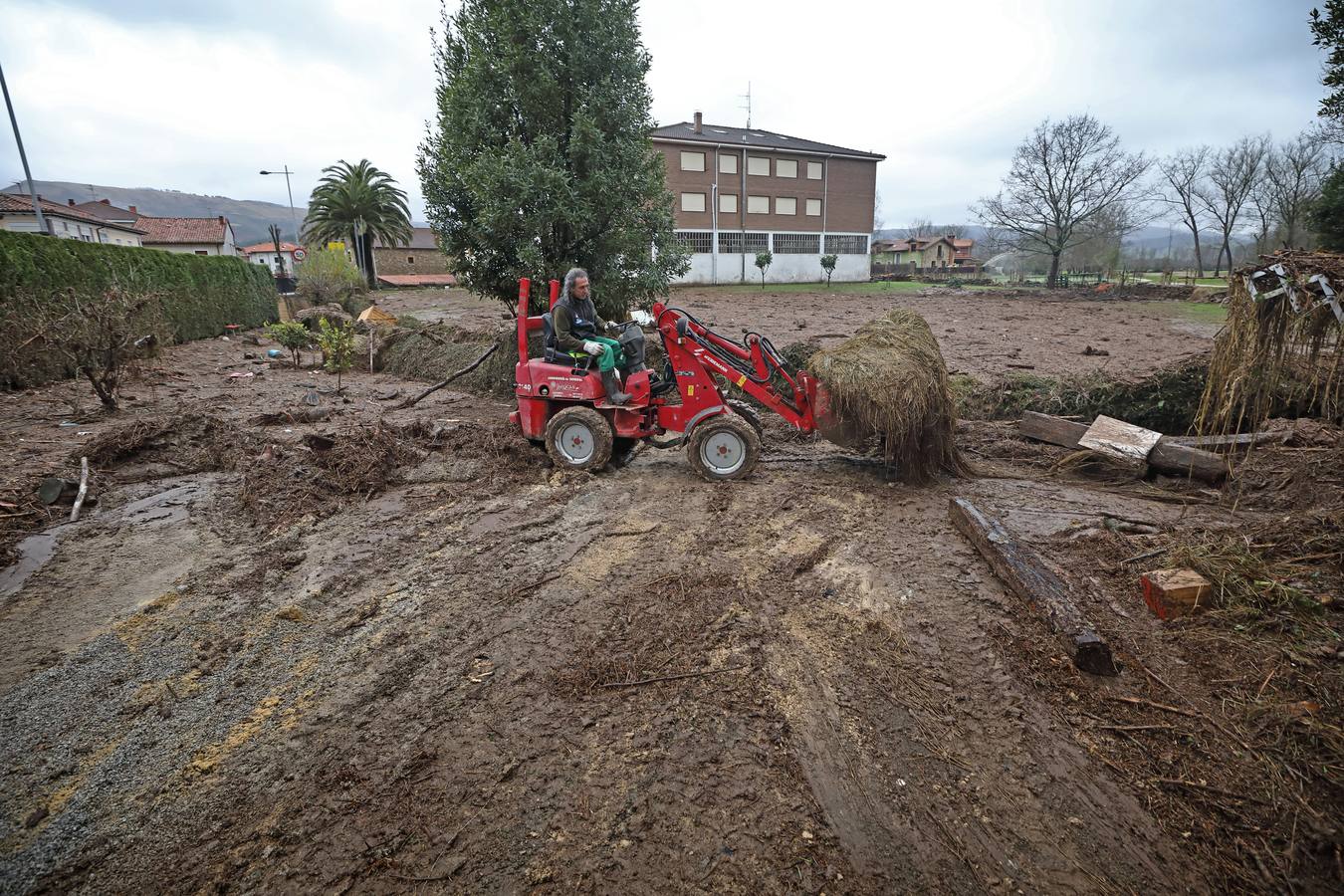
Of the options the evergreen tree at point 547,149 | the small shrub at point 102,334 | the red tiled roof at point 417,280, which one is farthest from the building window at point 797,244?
the small shrub at point 102,334

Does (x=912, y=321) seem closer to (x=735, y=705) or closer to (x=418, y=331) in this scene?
(x=735, y=705)

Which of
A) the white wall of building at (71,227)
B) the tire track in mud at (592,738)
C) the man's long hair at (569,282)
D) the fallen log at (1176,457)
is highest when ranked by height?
the white wall of building at (71,227)

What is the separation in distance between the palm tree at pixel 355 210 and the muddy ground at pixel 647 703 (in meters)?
40.1

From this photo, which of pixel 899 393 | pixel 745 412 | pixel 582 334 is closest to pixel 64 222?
pixel 582 334

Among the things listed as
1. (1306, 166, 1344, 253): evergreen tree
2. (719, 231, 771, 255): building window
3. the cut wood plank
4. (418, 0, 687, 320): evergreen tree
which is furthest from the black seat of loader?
(719, 231, 771, 255): building window

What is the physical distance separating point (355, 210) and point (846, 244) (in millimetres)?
34985

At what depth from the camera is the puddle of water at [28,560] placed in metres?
4.75

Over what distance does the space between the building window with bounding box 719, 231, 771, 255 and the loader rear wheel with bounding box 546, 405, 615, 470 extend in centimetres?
4100

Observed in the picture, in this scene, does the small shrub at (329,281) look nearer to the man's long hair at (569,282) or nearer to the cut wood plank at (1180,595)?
the man's long hair at (569,282)

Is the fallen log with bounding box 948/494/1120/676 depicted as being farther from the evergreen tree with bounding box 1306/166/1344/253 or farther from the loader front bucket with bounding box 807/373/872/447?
the evergreen tree with bounding box 1306/166/1344/253

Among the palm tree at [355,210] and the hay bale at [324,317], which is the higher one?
the palm tree at [355,210]

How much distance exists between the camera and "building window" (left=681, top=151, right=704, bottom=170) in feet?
142

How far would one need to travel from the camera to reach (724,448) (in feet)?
22.5

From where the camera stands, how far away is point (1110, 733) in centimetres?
312
